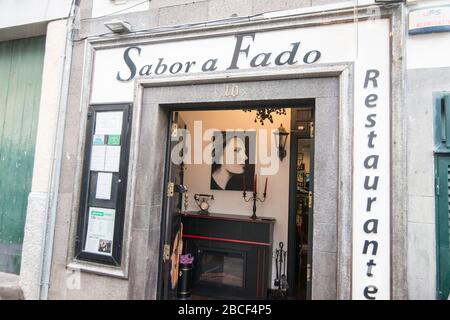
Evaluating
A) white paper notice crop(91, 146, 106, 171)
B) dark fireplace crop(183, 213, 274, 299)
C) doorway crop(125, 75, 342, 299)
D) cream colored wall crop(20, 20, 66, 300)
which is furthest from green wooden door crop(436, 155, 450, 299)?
cream colored wall crop(20, 20, 66, 300)

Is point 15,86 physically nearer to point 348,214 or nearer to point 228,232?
point 228,232

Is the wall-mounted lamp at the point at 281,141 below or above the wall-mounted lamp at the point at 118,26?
below

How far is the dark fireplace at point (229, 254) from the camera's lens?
5352 mm

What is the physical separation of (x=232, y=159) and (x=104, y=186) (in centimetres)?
296

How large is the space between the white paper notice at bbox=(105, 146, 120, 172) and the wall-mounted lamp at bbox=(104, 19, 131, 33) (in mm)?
1466

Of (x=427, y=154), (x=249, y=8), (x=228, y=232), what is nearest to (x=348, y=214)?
(x=427, y=154)

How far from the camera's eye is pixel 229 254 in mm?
5578

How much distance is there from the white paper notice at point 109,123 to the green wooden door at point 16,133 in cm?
132

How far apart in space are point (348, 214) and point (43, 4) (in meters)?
4.86

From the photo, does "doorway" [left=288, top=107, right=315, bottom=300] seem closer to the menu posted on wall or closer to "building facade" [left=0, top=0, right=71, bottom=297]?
the menu posted on wall

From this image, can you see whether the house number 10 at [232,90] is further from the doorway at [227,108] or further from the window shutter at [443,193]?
the window shutter at [443,193]

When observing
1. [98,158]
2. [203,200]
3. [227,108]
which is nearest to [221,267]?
[203,200]

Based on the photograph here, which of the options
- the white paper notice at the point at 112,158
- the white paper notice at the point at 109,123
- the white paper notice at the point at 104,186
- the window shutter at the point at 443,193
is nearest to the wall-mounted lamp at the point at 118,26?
the white paper notice at the point at 109,123
